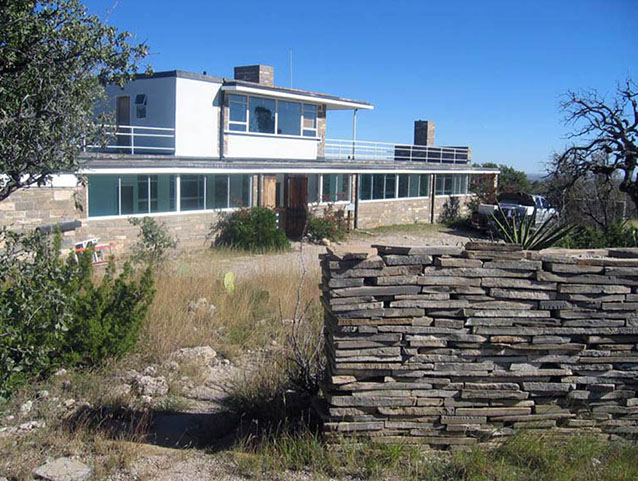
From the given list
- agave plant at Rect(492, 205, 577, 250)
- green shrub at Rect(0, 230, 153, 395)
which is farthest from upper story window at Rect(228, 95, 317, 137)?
agave plant at Rect(492, 205, 577, 250)

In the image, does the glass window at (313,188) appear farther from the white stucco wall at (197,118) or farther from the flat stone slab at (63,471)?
the flat stone slab at (63,471)

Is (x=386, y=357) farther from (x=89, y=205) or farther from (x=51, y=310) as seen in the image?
(x=89, y=205)

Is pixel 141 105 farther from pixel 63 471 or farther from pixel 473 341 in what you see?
pixel 473 341

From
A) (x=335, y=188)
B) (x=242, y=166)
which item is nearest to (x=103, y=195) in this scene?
(x=242, y=166)

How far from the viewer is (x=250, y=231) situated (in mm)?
21562

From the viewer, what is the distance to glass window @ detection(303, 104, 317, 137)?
2833 centimetres

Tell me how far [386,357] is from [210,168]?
16.6 m

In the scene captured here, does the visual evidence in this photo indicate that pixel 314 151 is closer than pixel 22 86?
No

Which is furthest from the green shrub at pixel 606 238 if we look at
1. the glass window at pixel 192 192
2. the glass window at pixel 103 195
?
the glass window at pixel 103 195

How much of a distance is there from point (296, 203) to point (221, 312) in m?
16.3

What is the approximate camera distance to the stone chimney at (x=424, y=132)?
40.0m

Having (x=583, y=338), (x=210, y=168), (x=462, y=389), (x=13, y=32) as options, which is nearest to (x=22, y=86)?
(x=13, y=32)

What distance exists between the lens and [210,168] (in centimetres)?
2114

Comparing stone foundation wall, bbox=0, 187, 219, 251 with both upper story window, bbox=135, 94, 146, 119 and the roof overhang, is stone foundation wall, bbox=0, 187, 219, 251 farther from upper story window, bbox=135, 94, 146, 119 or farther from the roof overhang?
the roof overhang
